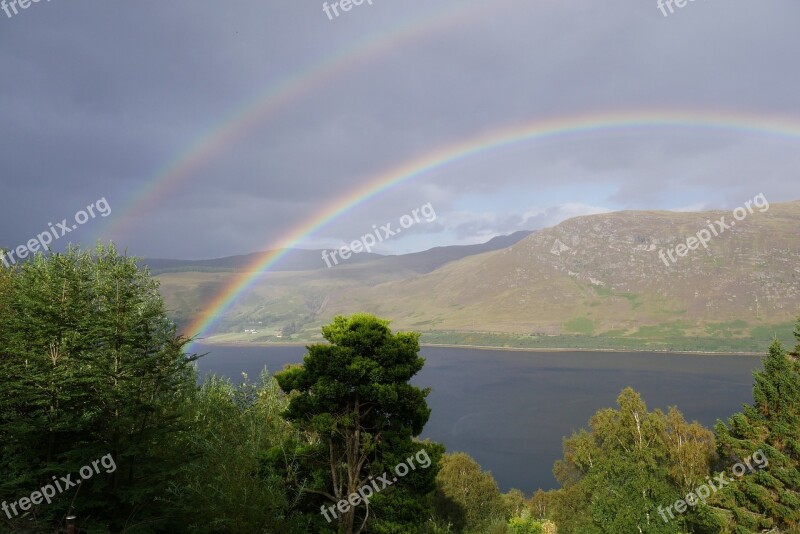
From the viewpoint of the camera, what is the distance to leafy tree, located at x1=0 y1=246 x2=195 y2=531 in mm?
14219

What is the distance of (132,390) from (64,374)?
203 centimetres

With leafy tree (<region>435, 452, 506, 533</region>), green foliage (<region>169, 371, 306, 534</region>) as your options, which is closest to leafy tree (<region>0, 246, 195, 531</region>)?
green foliage (<region>169, 371, 306, 534</region>)

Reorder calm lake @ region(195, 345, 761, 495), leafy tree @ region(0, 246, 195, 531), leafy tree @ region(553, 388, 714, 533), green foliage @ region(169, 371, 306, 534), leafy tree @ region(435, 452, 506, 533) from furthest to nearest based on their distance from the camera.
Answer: calm lake @ region(195, 345, 761, 495) < leafy tree @ region(435, 452, 506, 533) < leafy tree @ region(553, 388, 714, 533) < leafy tree @ region(0, 246, 195, 531) < green foliage @ region(169, 371, 306, 534)

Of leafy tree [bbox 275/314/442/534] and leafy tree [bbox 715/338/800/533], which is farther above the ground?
leafy tree [bbox 275/314/442/534]

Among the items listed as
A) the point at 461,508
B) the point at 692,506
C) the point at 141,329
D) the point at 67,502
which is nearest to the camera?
the point at 67,502

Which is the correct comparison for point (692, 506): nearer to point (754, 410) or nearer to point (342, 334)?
point (754, 410)

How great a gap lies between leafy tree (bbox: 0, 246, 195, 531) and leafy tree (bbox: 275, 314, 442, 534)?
20.6ft

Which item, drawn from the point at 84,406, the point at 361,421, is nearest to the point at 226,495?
the point at 84,406

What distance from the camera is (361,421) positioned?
21969 millimetres

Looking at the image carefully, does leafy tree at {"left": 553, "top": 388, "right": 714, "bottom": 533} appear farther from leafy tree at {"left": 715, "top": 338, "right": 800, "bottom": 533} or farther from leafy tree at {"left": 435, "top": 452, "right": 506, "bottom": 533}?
leafy tree at {"left": 435, "top": 452, "right": 506, "bottom": 533}

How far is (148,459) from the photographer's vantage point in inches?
614

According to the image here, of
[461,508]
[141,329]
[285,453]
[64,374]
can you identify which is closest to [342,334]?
[285,453]

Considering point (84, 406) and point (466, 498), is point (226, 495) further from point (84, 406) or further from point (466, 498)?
point (466, 498)

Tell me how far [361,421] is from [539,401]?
135m
